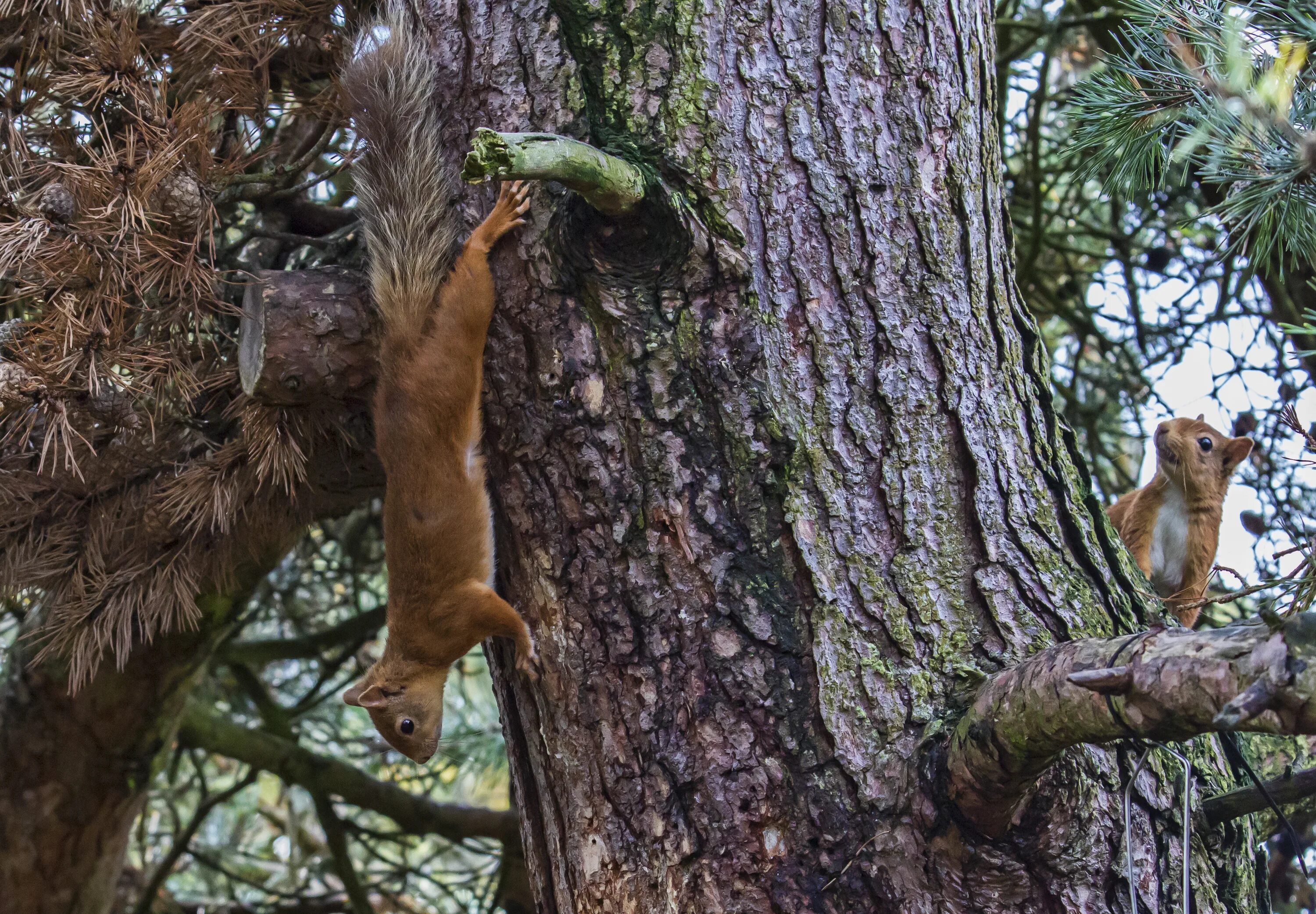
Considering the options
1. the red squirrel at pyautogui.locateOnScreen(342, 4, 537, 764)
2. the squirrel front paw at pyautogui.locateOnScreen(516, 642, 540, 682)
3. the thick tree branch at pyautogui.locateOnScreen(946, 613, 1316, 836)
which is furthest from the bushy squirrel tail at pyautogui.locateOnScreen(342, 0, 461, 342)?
the thick tree branch at pyautogui.locateOnScreen(946, 613, 1316, 836)

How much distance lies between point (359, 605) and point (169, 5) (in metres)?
1.77

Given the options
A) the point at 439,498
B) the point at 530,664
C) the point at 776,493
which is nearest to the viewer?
the point at 776,493

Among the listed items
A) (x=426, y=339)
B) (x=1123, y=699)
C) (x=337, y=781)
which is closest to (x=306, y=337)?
(x=426, y=339)

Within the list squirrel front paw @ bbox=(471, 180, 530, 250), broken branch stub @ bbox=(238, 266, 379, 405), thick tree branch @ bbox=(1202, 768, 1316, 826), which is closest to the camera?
thick tree branch @ bbox=(1202, 768, 1316, 826)

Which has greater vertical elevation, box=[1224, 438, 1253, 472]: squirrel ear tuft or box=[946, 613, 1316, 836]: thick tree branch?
box=[1224, 438, 1253, 472]: squirrel ear tuft

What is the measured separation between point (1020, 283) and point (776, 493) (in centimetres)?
163

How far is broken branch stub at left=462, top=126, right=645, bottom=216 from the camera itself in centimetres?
108

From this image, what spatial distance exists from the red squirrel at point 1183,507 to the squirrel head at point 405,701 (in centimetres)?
144

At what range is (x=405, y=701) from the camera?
2.12 meters

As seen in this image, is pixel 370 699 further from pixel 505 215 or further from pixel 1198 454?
pixel 1198 454

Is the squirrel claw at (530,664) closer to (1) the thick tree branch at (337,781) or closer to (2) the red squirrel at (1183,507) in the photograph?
(2) the red squirrel at (1183,507)

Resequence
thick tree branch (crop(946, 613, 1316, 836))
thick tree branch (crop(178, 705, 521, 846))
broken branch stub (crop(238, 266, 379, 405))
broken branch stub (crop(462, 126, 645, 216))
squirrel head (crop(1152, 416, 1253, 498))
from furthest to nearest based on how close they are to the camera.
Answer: thick tree branch (crop(178, 705, 521, 846)) < squirrel head (crop(1152, 416, 1253, 498)) < broken branch stub (crop(238, 266, 379, 405)) < broken branch stub (crop(462, 126, 645, 216)) < thick tree branch (crop(946, 613, 1316, 836))

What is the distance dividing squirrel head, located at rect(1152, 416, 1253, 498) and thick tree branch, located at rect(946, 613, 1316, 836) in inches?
43.6

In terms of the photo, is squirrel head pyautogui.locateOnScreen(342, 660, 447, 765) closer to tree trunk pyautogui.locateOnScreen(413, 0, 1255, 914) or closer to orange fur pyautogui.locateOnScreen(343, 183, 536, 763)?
orange fur pyautogui.locateOnScreen(343, 183, 536, 763)
